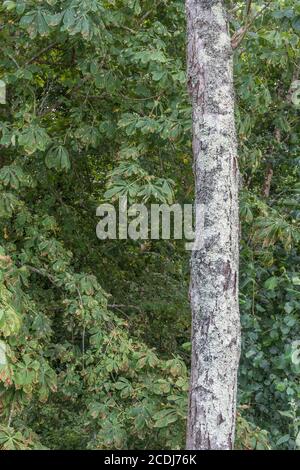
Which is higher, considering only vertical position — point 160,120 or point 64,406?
point 160,120

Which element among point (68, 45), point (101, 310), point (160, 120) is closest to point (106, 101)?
point (68, 45)

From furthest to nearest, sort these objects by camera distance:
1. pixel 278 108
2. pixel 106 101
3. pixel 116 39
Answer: pixel 278 108 → pixel 106 101 → pixel 116 39

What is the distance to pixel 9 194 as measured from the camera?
2.71 meters

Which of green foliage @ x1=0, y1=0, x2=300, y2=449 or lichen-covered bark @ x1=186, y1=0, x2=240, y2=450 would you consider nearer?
lichen-covered bark @ x1=186, y1=0, x2=240, y2=450

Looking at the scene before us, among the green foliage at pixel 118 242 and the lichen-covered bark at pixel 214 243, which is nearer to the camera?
the lichen-covered bark at pixel 214 243

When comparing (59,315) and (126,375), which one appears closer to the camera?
(126,375)

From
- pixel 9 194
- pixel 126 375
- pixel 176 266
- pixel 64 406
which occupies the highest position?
pixel 9 194

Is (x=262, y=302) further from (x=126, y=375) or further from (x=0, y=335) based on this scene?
(x=0, y=335)

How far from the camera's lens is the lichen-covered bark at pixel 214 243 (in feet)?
6.41

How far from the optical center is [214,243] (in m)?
1.99

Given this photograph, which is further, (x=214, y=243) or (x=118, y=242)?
(x=118, y=242)

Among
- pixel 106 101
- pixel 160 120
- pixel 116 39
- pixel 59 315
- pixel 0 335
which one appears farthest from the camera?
pixel 59 315

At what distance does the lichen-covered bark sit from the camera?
1954 millimetres

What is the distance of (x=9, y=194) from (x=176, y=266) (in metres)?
1.58
